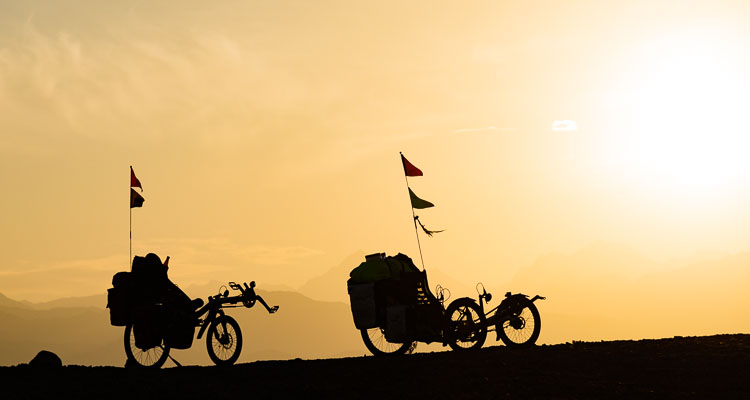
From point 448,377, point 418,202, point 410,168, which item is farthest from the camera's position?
point 410,168

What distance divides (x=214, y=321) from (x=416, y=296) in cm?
486

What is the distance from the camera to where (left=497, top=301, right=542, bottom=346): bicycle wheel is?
71.8 ft

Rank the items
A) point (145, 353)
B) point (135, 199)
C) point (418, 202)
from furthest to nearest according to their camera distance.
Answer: point (135, 199), point (418, 202), point (145, 353)

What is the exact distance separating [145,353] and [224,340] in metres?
1.76

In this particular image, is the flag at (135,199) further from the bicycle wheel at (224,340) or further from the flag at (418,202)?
the flag at (418,202)

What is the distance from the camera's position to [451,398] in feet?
45.1

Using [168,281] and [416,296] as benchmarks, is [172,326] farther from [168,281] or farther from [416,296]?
[416,296]

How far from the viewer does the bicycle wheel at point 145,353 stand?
20.1m

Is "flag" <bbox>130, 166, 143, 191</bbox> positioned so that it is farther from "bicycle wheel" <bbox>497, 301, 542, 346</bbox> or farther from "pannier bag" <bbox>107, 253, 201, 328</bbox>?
"bicycle wheel" <bbox>497, 301, 542, 346</bbox>

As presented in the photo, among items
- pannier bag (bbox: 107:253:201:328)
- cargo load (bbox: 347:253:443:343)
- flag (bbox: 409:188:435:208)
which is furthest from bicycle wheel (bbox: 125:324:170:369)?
flag (bbox: 409:188:435:208)

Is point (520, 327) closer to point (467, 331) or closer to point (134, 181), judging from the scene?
point (467, 331)

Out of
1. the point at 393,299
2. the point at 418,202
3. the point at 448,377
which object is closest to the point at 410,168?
the point at 418,202

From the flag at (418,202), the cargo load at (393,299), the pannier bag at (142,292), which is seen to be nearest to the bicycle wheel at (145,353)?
the pannier bag at (142,292)

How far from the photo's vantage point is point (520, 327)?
72.1 ft
